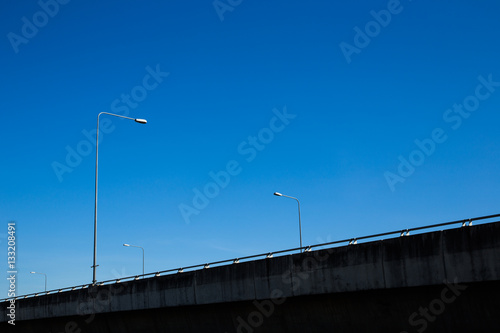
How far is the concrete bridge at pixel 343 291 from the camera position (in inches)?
672

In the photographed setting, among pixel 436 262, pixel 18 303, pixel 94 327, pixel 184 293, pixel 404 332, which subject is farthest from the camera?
pixel 18 303

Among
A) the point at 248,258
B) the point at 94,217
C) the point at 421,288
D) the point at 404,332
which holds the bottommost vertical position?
the point at 404,332

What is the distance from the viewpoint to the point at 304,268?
21.1 metres

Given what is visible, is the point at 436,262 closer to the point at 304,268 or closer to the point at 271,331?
the point at 304,268

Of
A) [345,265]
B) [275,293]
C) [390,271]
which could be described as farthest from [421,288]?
[275,293]

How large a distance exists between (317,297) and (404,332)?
10.8ft

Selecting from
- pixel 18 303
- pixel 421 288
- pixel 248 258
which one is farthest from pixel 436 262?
pixel 18 303

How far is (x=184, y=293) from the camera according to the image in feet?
83.3

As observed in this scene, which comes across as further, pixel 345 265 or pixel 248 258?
pixel 248 258

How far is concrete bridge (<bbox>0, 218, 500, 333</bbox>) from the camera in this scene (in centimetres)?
1706

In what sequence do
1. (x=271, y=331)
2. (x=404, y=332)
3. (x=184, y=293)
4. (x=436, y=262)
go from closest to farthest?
(x=436, y=262)
(x=404, y=332)
(x=271, y=331)
(x=184, y=293)

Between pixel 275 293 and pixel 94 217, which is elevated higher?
pixel 94 217

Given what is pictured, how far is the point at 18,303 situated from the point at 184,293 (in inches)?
646

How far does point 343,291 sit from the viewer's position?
64.5 feet
